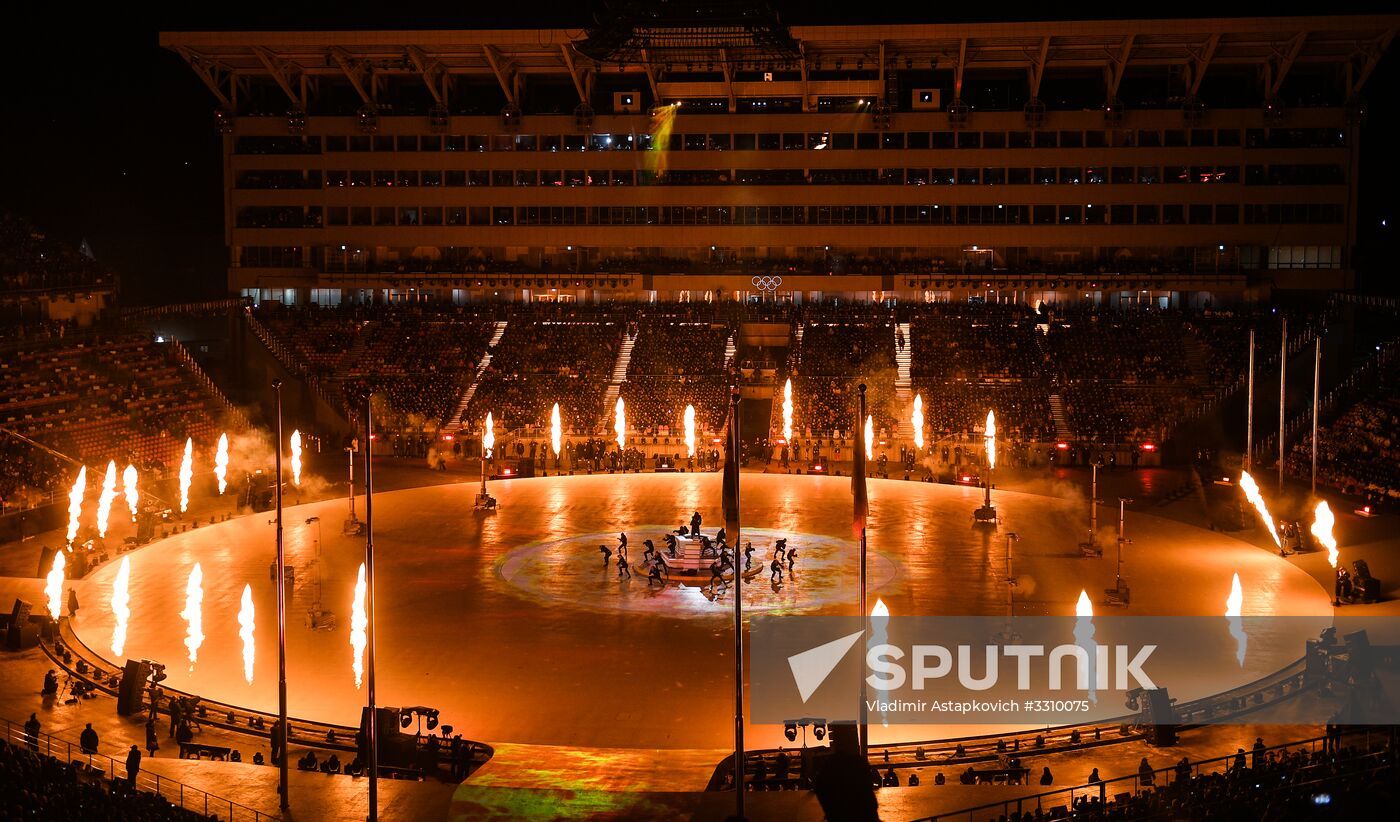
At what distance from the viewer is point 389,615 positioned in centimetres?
3778

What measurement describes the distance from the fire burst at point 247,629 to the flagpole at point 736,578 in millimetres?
12565

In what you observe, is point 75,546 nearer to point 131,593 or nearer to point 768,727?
point 131,593

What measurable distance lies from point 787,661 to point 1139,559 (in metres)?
16.8

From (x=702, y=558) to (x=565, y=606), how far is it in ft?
18.9

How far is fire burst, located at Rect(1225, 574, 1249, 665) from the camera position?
33.3 meters

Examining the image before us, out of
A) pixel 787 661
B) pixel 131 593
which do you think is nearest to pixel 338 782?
pixel 787 661

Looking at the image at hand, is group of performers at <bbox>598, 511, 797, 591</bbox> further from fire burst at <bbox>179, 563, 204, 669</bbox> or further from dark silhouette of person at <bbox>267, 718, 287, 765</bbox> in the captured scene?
dark silhouette of person at <bbox>267, 718, 287, 765</bbox>

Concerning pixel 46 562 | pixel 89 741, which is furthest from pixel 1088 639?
pixel 46 562

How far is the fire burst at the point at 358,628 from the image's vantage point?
3262 cm

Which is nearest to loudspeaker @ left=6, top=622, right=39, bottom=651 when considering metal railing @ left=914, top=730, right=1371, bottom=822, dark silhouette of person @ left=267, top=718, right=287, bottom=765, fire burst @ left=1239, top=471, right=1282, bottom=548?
dark silhouette of person @ left=267, top=718, right=287, bottom=765

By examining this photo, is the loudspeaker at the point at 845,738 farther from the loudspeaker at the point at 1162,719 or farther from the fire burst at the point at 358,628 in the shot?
the fire burst at the point at 358,628

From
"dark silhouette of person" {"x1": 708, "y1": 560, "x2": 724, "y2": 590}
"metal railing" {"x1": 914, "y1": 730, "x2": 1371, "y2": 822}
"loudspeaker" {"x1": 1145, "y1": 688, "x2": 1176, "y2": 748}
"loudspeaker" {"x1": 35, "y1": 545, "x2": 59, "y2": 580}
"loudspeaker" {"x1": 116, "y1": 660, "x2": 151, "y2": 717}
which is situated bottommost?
"metal railing" {"x1": 914, "y1": 730, "x2": 1371, "y2": 822}

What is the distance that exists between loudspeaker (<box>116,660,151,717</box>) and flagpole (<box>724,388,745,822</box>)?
43.6ft

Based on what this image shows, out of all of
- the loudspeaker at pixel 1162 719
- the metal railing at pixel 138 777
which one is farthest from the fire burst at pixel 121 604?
the loudspeaker at pixel 1162 719
